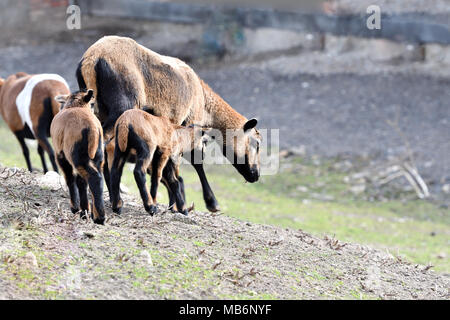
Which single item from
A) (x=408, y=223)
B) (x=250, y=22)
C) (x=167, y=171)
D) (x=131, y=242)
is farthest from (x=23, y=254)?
(x=250, y=22)

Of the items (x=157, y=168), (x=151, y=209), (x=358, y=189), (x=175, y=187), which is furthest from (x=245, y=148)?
(x=358, y=189)

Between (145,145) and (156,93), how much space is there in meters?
1.06

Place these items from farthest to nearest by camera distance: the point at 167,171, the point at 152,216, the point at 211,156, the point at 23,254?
the point at 211,156 < the point at 167,171 < the point at 152,216 < the point at 23,254

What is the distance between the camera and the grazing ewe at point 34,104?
9742 mm

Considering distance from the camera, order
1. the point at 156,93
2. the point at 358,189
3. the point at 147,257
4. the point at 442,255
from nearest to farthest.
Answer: the point at 147,257, the point at 156,93, the point at 442,255, the point at 358,189

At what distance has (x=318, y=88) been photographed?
18.3 meters

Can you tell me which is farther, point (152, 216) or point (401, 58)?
point (401, 58)

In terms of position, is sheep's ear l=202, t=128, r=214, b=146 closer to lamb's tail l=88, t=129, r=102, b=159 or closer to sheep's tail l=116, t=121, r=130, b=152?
sheep's tail l=116, t=121, r=130, b=152

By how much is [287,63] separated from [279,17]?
3.65ft

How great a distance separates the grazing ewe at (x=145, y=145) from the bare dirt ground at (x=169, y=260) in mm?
265

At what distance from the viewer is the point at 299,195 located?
1400 cm

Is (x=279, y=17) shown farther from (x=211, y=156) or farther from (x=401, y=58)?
(x=211, y=156)

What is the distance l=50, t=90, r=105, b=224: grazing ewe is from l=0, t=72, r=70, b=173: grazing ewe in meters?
3.07

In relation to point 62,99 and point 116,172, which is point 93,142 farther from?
point 62,99
